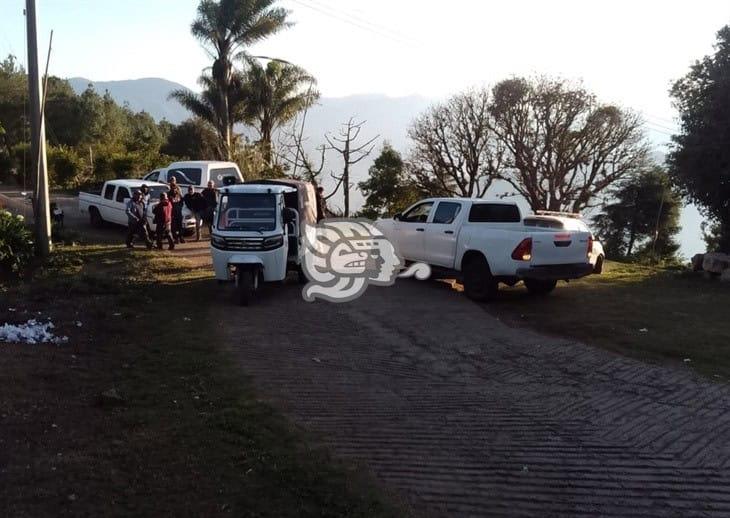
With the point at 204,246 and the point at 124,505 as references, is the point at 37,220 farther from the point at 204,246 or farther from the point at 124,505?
the point at 124,505

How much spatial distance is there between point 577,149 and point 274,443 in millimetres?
29156

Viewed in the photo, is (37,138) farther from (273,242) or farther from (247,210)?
(273,242)

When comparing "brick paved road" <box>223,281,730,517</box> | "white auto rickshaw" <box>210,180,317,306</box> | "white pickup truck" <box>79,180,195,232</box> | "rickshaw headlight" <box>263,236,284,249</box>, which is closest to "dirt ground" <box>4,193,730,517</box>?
"brick paved road" <box>223,281,730,517</box>

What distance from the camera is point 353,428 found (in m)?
5.89

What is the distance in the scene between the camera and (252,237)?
11.2 m

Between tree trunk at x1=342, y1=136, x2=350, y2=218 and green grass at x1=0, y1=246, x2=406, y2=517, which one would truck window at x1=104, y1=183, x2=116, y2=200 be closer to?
tree trunk at x1=342, y1=136, x2=350, y2=218

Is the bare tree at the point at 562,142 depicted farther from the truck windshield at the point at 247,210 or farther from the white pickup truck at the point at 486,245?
the truck windshield at the point at 247,210

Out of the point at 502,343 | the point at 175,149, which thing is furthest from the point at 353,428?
the point at 175,149

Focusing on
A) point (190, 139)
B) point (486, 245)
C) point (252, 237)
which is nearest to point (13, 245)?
point (252, 237)

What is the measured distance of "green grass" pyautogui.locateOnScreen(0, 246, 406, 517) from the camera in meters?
4.43

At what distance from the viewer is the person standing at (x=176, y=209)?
16.7 metres

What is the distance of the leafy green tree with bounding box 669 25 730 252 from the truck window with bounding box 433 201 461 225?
7.73 meters

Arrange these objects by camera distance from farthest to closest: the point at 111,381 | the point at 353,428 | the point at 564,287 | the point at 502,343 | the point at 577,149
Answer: the point at 577,149, the point at 564,287, the point at 502,343, the point at 111,381, the point at 353,428

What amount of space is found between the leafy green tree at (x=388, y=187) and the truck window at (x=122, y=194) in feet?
58.0
